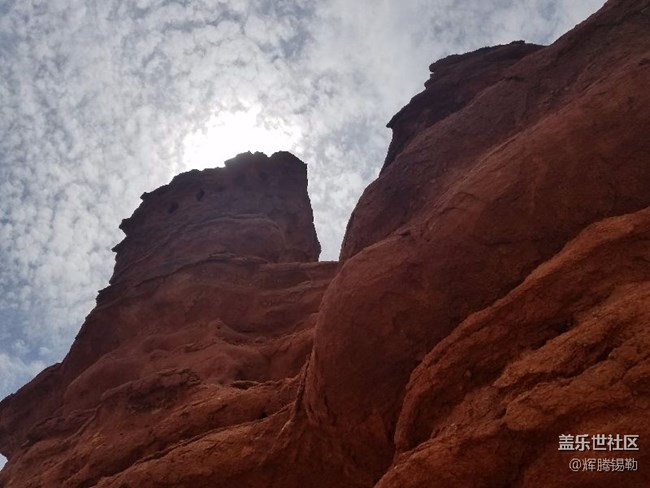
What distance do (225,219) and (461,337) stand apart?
23.9 metres

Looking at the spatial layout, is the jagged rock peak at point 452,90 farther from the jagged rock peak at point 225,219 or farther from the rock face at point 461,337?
the jagged rock peak at point 225,219

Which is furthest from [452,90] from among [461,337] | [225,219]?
[225,219]

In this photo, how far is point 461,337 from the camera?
932cm

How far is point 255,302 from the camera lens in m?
24.7

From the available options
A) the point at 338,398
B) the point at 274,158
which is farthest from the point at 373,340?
the point at 274,158

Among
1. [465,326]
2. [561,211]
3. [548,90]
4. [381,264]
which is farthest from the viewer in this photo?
[548,90]

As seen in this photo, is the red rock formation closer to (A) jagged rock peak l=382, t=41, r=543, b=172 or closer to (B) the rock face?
(B) the rock face

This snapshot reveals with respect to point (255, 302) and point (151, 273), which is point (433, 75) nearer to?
point (255, 302)

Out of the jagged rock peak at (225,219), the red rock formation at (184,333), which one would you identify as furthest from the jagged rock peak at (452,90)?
the jagged rock peak at (225,219)

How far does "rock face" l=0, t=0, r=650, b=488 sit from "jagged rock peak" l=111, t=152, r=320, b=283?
27.8 ft

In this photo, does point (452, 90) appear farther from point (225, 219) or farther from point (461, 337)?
point (225, 219)

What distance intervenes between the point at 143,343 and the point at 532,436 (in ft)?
65.1

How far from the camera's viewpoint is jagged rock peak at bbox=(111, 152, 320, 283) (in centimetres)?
3008

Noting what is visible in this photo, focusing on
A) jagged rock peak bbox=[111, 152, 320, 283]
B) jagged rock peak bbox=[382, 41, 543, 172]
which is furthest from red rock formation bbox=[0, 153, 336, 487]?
jagged rock peak bbox=[382, 41, 543, 172]
